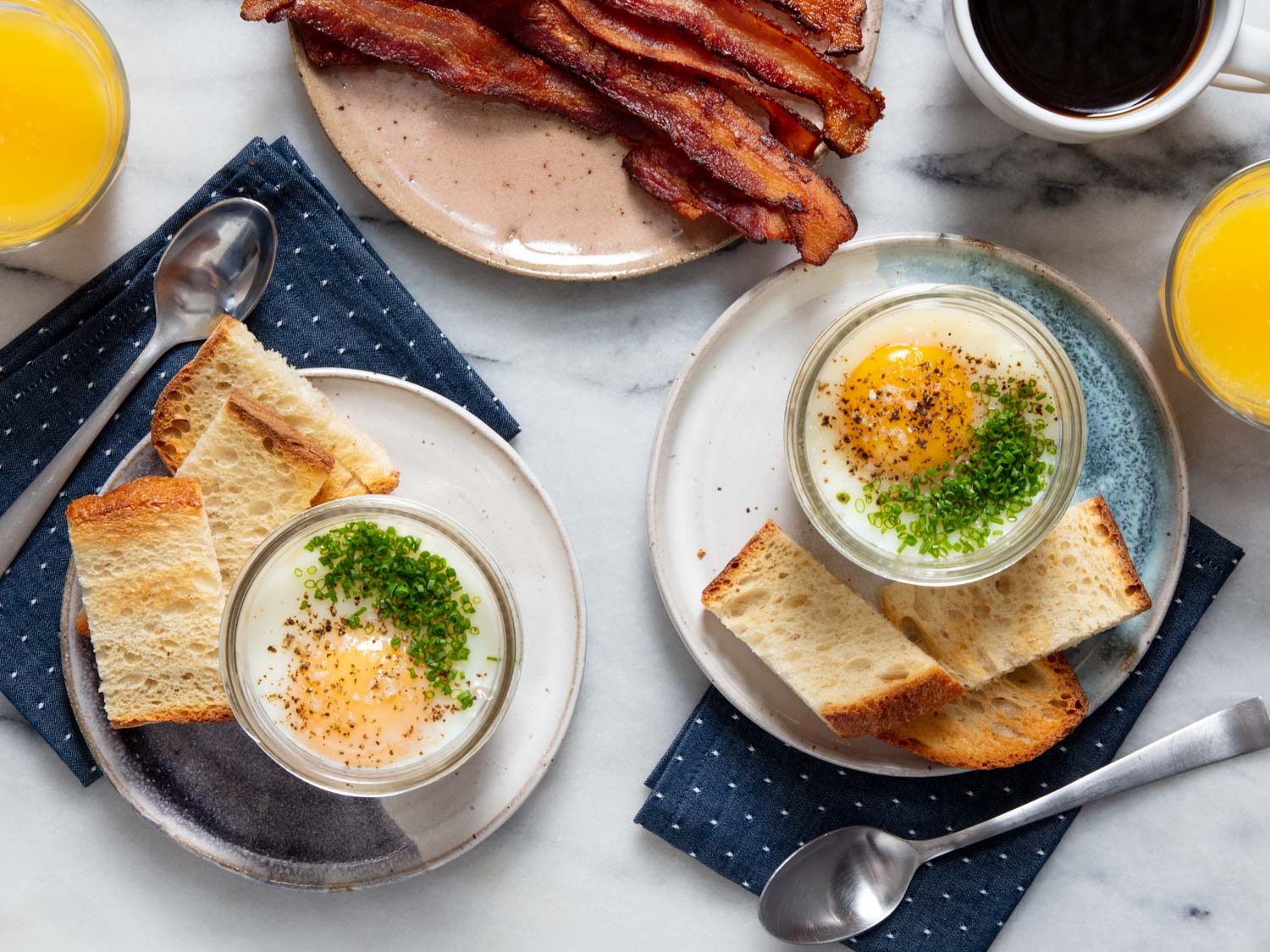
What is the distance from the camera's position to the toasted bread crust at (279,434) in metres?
1.81

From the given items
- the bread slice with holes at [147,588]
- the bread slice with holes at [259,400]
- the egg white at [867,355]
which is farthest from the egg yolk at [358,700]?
the egg white at [867,355]

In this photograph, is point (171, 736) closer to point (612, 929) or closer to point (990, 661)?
point (612, 929)

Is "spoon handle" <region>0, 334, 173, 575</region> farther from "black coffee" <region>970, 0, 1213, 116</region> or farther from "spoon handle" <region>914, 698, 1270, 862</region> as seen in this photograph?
"spoon handle" <region>914, 698, 1270, 862</region>

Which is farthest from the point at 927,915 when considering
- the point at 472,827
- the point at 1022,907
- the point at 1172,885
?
the point at 472,827

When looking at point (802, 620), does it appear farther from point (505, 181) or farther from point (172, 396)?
point (172, 396)

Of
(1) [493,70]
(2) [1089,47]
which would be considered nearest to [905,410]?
(2) [1089,47]

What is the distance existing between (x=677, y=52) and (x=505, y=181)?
0.39 meters

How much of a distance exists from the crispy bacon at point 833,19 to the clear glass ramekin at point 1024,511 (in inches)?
18.2

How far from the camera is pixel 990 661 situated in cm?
192

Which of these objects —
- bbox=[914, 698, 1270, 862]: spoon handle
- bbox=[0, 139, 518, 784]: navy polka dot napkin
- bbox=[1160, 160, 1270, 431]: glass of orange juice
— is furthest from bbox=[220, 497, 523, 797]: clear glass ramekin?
bbox=[1160, 160, 1270, 431]: glass of orange juice

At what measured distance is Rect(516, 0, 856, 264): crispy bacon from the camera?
6.25 ft

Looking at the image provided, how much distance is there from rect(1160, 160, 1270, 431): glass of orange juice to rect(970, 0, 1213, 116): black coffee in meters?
0.24

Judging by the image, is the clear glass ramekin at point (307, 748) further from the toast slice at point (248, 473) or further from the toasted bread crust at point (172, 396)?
the toasted bread crust at point (172, 396)

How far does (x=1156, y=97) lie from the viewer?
1.85m
